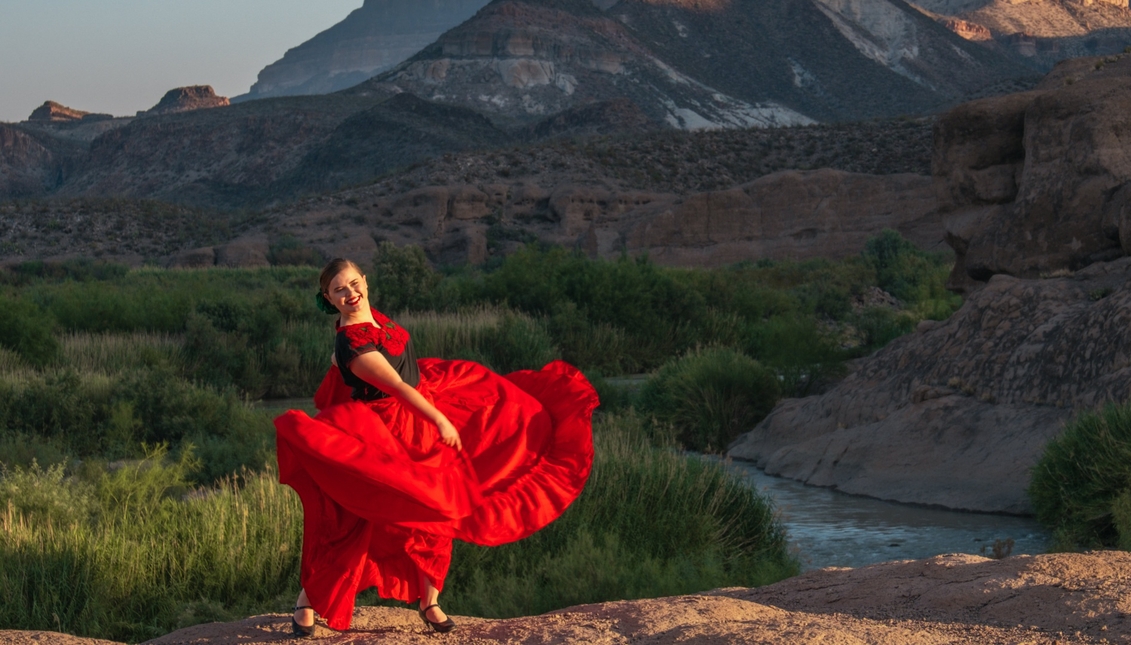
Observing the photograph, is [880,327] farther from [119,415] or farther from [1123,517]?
[1123,517]

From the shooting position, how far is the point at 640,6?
129875mm

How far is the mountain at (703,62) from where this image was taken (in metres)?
107

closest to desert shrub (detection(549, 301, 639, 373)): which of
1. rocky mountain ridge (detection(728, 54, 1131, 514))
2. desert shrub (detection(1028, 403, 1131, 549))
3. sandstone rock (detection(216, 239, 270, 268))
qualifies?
rocky mountain ridge (detection(728, 54, 1131, 514))

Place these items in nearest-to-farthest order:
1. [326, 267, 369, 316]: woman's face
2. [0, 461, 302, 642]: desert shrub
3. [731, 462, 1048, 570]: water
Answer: [326, 267, 369, 316]: woman's face < [0, 461, 302, 642]: desert shrub < [731, 462, 1048, 570]: water

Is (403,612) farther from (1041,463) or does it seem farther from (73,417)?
(73,417)

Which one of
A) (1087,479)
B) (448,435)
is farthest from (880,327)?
(448,435)

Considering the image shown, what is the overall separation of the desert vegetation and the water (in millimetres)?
602

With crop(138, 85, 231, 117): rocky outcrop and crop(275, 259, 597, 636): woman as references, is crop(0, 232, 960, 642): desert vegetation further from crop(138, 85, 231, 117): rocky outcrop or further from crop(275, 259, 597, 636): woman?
crop(138, 85, 231, 117): rocky outcrop

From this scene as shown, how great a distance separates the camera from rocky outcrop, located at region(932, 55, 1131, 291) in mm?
12586

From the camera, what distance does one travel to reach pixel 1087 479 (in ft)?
28.5

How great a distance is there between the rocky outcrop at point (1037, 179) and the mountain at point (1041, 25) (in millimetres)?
133051

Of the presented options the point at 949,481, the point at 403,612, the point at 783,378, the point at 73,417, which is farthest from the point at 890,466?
the point at 73,417

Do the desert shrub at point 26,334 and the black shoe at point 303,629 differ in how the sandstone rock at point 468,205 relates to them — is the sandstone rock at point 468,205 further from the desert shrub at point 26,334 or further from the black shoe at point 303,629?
the black shoe at point 303,629

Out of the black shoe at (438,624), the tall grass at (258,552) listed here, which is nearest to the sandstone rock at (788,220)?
Result: the tall grass at (258,552)
